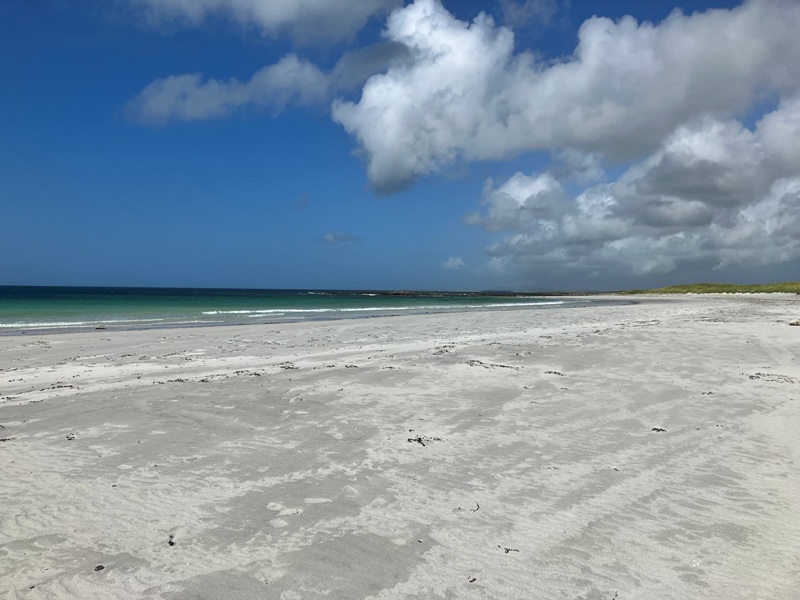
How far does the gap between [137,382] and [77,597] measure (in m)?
8.35

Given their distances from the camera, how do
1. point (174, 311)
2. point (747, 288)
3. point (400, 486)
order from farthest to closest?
point (747, 288)
point (174, 311)
point (400, 486)

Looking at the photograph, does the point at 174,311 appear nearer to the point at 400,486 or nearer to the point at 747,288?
the point at 400,486

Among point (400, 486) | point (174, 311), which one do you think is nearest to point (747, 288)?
point (174, 311)

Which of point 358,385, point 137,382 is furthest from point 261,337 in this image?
point 358,385

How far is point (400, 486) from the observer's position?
5.59m

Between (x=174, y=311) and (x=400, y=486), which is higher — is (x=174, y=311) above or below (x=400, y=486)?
above

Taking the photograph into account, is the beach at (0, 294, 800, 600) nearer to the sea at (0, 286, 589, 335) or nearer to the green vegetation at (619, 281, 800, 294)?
the sea at (0, 286, 589, 335)

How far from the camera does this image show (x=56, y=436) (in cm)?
729

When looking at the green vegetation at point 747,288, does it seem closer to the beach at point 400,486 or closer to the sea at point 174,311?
the sea at point 174,311

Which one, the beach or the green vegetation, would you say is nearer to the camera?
the beach

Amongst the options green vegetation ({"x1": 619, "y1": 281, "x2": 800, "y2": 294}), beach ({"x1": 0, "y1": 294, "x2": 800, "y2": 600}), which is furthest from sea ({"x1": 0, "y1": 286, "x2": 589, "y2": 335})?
green vegetation ({"x1": 619, "y1": 281, "x2": 800, "y2": 294})

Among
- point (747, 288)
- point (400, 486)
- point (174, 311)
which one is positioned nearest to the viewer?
point (400, 486)

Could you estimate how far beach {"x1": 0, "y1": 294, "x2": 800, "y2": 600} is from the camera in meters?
3.96

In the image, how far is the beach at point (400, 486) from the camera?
3.96 m
